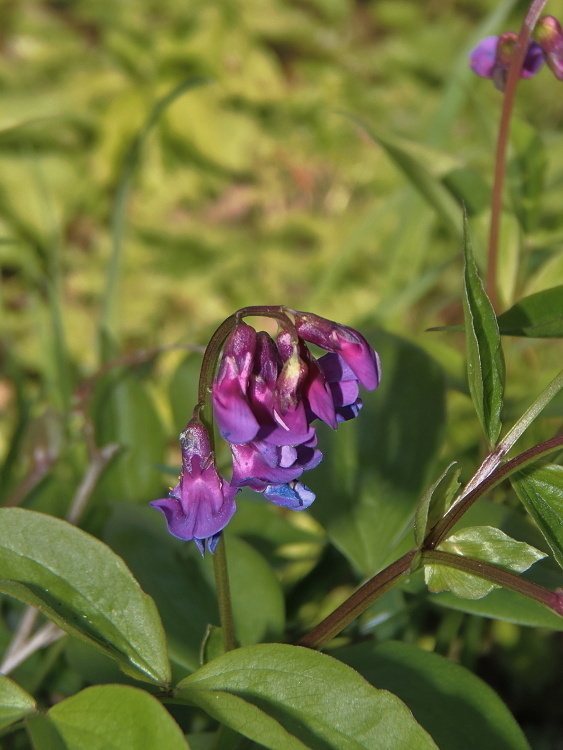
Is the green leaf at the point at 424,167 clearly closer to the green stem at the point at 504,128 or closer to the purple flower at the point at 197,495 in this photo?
the green stem at the point at 504,128

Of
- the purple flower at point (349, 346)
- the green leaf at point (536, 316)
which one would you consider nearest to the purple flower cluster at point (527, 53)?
the green leaf at point (536, 316)

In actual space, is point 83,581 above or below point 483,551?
below

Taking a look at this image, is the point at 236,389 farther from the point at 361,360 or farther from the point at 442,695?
the point at 442,695

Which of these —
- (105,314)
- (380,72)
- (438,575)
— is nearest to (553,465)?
(438,575)

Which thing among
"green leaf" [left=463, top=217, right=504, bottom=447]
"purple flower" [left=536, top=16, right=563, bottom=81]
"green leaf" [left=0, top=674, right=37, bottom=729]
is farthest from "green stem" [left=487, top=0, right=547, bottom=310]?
"green leaf" [left=0, top=674, right=37, bottom=729]

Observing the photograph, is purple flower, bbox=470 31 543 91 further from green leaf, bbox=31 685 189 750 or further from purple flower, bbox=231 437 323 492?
green leaf, bbox=31 685 189 750

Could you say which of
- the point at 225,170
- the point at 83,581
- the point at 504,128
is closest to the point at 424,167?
the point at 504,128

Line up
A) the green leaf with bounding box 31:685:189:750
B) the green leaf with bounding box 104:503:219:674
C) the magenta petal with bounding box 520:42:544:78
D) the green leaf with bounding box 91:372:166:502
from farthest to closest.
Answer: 1. the green leaf with bounding box 91:372:166:502
2. the magenta petal with bounding box 520:42:544:78
3. the green leaf with bounding box 104:503:219:674
4. the green leaf with bounding box 31:685:189:750

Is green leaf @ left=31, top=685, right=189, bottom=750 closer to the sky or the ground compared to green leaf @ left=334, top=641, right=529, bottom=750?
closer to the sky
